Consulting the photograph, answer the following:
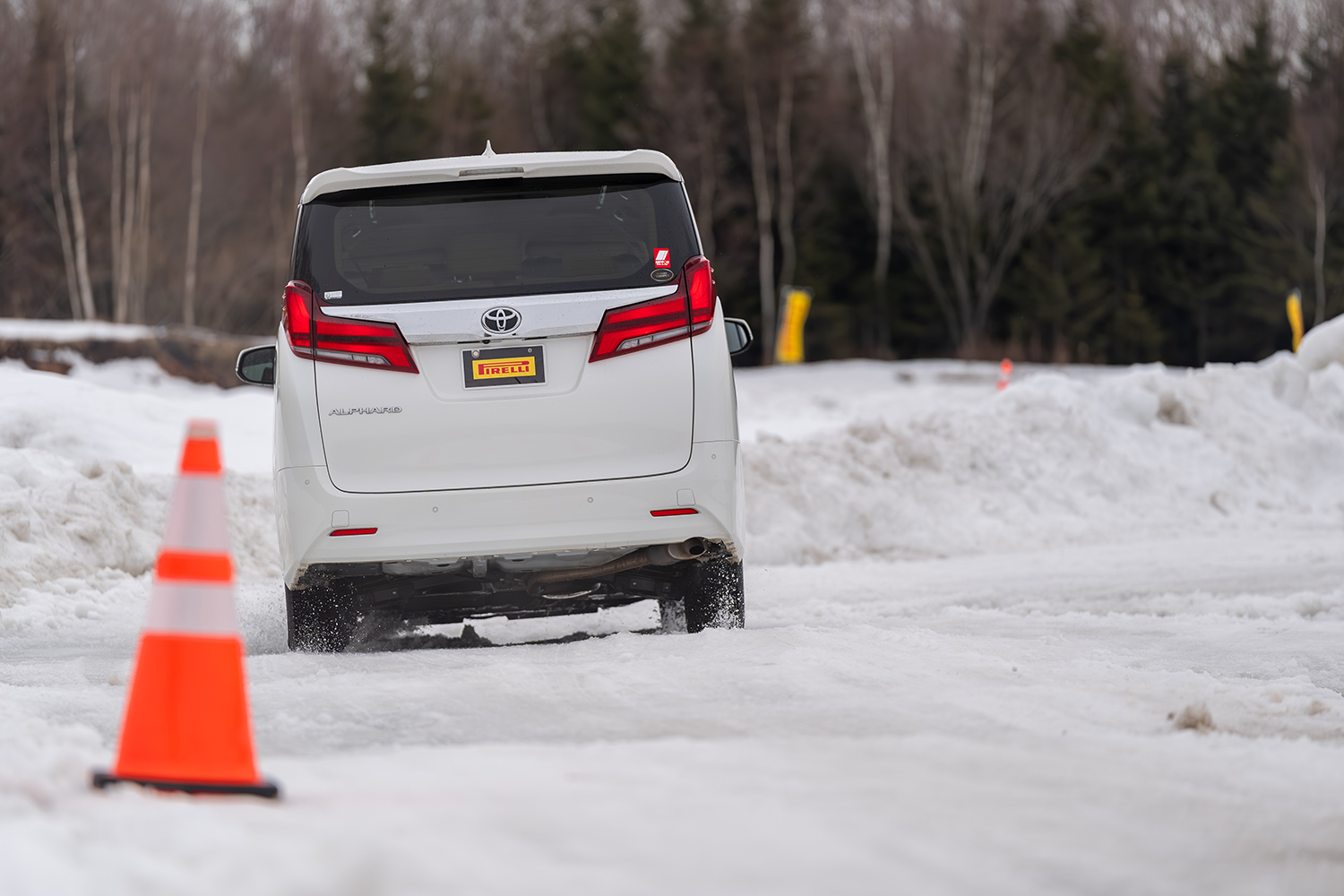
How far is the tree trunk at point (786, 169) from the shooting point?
41281 mm

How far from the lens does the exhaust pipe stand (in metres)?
5.09

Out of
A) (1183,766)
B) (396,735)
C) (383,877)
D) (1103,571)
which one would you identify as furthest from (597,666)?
(1103,571)

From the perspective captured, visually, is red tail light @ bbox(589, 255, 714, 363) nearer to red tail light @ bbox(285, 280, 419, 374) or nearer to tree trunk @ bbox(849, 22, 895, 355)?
red tail light @ bbox(285, 280, 419, 374)

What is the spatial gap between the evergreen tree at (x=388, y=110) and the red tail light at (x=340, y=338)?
41640mm

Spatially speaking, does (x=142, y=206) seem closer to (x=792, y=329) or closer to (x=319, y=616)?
(x=792, y=329)

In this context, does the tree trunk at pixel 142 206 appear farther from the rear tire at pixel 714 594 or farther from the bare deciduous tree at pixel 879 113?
the rear tire at pixel 714 594

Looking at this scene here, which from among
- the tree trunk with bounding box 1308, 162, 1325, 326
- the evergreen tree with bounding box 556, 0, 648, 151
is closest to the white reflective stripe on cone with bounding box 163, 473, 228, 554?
the evergreen tree with bounding box 556, 0, 648, 151

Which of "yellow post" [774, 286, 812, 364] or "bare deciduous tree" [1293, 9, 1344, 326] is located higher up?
"bare deciduous tree" [1293, 9, 1344, 326]

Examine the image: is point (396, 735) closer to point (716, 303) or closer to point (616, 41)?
point (716, 303)

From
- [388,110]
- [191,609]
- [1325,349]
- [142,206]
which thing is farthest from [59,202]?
[191,609]

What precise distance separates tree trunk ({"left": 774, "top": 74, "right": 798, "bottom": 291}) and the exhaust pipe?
1473 inches

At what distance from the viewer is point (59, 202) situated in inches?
1352

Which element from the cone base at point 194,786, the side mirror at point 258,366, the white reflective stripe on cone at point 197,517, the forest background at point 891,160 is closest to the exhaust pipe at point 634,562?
the side mirror at point 258,366

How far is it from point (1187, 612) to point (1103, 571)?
1724 mm
